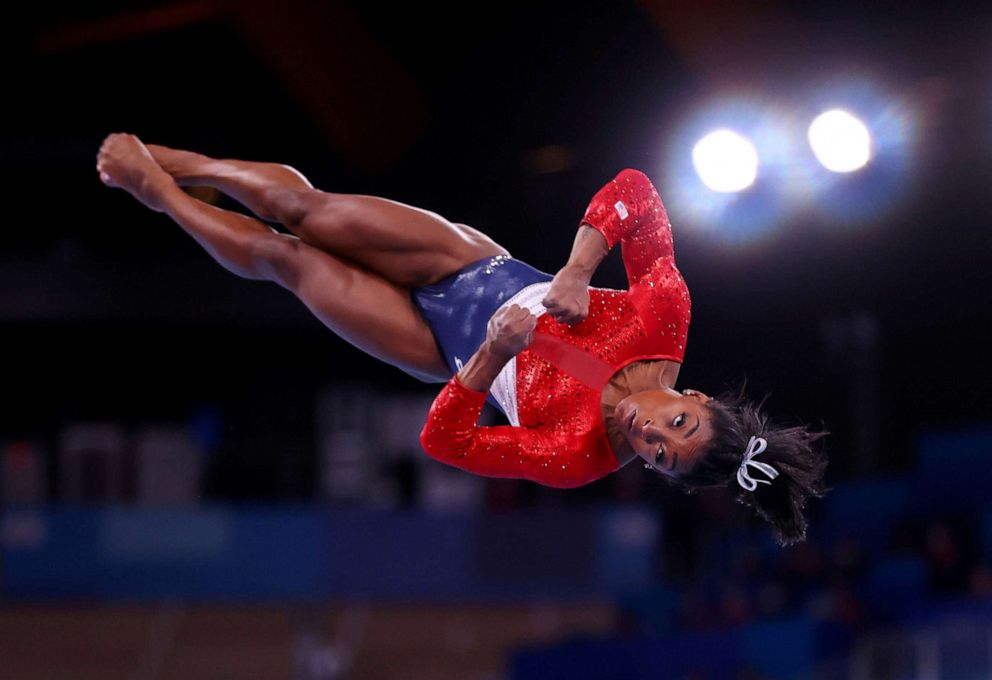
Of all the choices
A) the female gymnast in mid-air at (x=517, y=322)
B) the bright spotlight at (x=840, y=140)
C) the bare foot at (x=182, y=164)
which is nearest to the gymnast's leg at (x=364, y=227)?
the female gymnast in mid-air at (x=517, y=322)

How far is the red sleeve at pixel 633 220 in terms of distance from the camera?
9.56 feet

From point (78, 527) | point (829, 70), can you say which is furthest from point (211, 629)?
point (829, 70)

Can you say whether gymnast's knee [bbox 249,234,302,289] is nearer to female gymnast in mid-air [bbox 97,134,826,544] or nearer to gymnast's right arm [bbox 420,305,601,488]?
female gymnast in mid-air [bbox 97,134,826,544]

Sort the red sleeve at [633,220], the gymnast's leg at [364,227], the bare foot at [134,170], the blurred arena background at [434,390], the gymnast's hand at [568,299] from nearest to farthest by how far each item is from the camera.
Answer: the gymnast's hand at [568,299]
the red sleeve at [633,220]
the gymnast's leg at [364,227]
the bare foot at [134,170]
the blurred arena background at [434,390]

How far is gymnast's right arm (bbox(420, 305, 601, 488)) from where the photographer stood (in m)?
2.60

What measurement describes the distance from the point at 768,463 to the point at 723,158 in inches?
120

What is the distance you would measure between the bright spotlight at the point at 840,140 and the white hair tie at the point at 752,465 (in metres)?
2.99

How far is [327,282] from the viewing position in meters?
3.15

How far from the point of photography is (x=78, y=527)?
24.6 ft

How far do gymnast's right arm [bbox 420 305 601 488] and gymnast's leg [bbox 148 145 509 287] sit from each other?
540 mm

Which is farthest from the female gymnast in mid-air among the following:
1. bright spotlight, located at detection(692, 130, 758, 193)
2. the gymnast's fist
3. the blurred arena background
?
bright spotlight, located at detection(692, 130, 758, 193)

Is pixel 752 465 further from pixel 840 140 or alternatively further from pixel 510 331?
pixel 840 140

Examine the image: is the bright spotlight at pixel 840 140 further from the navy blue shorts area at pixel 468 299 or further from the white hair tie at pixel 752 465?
the white hair tie at pixel 752 465

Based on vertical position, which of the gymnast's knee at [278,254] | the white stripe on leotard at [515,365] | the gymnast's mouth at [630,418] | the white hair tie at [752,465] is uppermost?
the gymnast's knee at [278,254]
